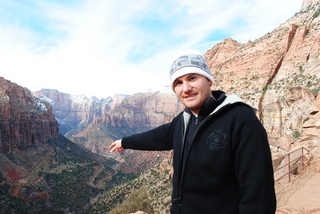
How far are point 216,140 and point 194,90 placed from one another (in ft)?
1.89

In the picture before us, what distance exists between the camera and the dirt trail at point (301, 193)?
581cm

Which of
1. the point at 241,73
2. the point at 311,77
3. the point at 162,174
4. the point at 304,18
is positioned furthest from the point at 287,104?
the point at 304,18

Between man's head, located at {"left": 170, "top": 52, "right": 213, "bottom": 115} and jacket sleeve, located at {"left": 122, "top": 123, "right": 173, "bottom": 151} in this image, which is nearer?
man's head, located at {"left": 170, "top": 52, "right": 213, "bottom": 115}

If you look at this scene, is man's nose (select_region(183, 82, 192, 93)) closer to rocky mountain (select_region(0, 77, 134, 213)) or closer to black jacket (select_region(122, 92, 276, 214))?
black jacket (select_region(122, 92, 276, 214))

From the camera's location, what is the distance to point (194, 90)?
2117 millimetres

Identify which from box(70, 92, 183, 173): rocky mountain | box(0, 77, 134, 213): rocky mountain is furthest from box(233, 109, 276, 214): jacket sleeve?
box(70, 92, 183, 173): rocky mountain

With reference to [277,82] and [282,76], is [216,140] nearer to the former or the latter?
[277,82]

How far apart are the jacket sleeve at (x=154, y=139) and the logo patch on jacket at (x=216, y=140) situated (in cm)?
104

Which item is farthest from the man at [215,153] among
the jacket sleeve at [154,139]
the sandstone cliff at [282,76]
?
the sandstone cliff at [282,76]

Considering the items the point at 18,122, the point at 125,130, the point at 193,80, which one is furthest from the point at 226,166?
the point at 125,130

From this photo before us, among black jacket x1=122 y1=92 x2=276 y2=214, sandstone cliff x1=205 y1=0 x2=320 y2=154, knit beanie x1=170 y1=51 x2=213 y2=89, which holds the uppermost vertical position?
sandstone cliff x1=205 y1=0 x2=320 y2=154

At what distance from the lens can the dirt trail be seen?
5812mm

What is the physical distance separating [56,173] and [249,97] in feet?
148

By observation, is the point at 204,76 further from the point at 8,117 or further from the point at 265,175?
the point at 8,117
